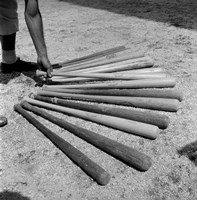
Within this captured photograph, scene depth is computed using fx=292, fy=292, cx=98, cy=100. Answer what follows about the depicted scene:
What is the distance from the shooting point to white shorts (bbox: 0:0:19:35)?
343 centimetres

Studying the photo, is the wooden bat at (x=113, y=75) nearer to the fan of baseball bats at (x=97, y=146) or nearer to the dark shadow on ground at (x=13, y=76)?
the dark shadow on ground at (x=13, y=76)

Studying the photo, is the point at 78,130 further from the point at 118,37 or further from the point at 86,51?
the point at 118,37

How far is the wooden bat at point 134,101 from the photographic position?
255cm

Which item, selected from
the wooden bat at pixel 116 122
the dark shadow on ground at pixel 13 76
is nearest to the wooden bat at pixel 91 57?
the dark shadow on ground at pixel 13 76

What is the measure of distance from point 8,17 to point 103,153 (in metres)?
2.22

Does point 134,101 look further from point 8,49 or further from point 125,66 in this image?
point 8,49

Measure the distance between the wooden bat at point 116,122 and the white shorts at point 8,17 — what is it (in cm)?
123

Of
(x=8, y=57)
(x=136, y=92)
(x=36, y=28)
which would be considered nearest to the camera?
(x=136, y=92)

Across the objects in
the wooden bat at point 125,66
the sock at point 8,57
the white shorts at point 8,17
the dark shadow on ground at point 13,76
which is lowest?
the dark shadow on ground at point 13,76

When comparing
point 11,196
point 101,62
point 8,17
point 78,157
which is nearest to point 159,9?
point 101,62

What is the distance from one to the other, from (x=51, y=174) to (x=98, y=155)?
0.37m

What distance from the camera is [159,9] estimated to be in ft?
19.0

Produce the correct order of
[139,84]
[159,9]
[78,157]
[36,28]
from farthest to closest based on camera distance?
[159,9], [36,28], [139,84], [78,157]

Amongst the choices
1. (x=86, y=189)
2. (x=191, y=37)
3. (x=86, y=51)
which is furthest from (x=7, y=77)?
(x=191, y=37)
